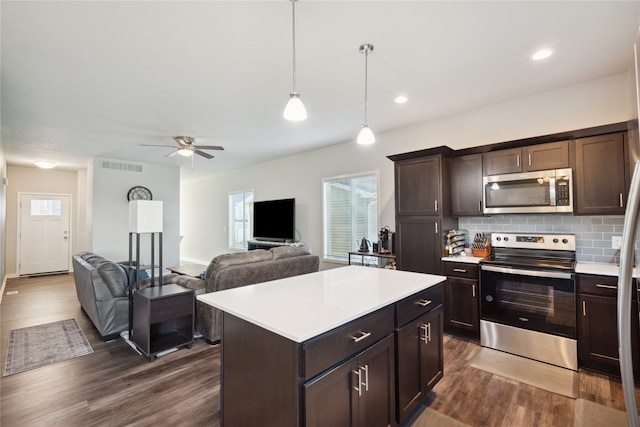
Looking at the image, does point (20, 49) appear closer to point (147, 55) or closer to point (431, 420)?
point (147, 55)

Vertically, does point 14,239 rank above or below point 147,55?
below

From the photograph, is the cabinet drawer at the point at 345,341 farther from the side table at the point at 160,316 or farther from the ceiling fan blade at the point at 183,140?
the ceiling fan blade at the point at 183,140

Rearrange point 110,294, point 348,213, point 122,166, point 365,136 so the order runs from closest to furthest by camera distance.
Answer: point 365,136 → point 110,294 → point 348,213 → point 122,166

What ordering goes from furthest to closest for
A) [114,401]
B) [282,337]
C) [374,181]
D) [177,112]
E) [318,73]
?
[374,181], [177,112], [318,73], [114,401], [282,337]

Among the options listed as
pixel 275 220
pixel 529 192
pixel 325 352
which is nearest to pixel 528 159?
pixel 529 192

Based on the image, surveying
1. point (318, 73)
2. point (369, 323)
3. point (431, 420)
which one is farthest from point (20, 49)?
point (431, 420)

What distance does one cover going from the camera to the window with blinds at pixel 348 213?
197 inches

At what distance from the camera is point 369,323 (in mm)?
1620

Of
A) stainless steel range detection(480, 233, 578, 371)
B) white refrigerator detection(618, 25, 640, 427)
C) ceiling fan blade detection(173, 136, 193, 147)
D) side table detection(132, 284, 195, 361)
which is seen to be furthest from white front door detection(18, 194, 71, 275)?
white refrigerator detection(618, 25, 640, 427)

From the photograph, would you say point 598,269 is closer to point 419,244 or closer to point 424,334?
point 419,244

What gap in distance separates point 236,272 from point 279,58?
219 cm

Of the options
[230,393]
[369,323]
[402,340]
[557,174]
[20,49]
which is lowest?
[230,393]

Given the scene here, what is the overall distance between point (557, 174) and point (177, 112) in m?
4.47

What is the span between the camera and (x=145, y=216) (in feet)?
10.9
